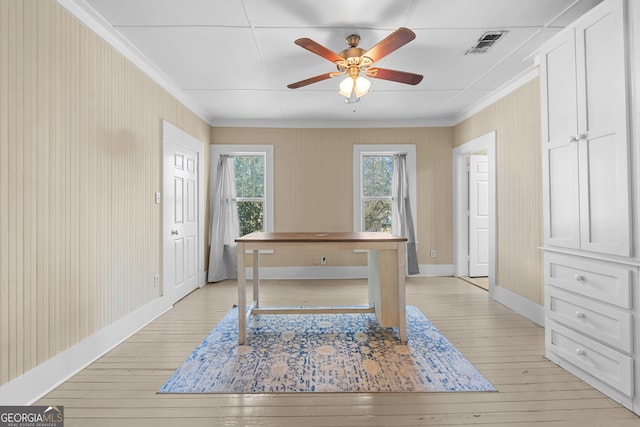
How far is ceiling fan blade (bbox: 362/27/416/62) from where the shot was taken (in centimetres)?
213

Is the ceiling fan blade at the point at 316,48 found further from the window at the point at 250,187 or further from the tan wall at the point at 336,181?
the window at the point at 250,187

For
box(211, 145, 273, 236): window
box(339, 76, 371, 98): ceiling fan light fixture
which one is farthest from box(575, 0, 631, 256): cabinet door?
box(211, 145, 273, 236): window

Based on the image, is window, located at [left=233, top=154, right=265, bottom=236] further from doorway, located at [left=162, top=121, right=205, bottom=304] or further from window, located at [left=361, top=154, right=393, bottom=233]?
window, located at [left=361, top=154, right=393, bottom=233]

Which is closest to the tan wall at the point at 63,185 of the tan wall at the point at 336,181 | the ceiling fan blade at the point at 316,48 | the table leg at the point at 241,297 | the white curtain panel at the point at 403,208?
the table leg at the point at 241,297

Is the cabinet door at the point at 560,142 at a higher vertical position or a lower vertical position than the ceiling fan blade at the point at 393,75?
lower

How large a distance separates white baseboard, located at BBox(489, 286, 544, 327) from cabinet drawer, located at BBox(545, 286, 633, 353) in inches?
39.0

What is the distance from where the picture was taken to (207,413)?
1.85 m

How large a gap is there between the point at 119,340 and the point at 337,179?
145 inches

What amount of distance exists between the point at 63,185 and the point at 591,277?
11.4 ft

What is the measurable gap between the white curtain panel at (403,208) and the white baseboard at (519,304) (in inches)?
51.3

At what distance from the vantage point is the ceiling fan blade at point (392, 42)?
2129 millimetres

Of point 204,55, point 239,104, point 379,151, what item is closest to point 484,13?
point 204,55

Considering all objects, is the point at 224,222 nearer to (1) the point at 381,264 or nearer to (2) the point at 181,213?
(2) the point at 181,213

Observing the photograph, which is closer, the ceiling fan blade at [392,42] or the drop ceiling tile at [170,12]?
the ceiling fan blade at [392,42]
